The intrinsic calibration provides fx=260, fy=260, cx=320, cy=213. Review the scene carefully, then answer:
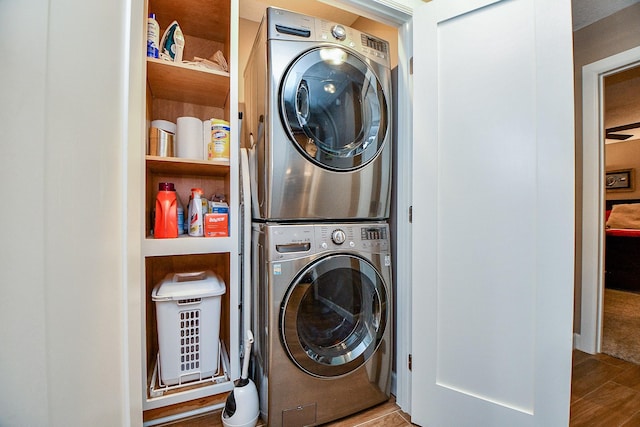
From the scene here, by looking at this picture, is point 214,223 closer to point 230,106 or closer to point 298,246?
point 298,246

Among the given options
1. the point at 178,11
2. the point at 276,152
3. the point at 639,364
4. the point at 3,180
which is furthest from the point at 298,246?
the point at 639,364

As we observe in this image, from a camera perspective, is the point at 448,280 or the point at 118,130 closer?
the point at 118,130

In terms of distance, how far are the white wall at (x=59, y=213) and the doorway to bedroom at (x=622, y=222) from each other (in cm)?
306

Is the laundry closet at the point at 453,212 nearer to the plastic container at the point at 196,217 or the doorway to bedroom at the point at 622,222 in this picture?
the plastic container at the point at 196,217

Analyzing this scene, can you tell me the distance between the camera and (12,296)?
34cm

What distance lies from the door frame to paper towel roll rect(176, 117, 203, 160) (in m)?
2.81

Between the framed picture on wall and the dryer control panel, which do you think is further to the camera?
the framed picture on wall

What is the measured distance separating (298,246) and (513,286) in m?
0.92

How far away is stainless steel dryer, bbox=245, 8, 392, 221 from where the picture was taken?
3.83 feet

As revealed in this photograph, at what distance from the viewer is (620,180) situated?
218 inches

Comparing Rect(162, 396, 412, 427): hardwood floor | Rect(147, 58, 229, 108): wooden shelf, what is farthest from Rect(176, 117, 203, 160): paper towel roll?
Rect(162, 396, 412, 427): hardwood floor

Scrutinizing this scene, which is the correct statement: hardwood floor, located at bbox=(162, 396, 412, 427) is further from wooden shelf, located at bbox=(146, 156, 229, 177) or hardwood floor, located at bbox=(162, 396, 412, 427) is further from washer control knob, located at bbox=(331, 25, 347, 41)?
washer control knob, located at bbox=(331, 25, 347, 41)

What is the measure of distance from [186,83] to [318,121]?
31.3 inches

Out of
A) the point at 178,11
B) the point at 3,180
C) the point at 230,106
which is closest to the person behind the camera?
the point at 3,180
